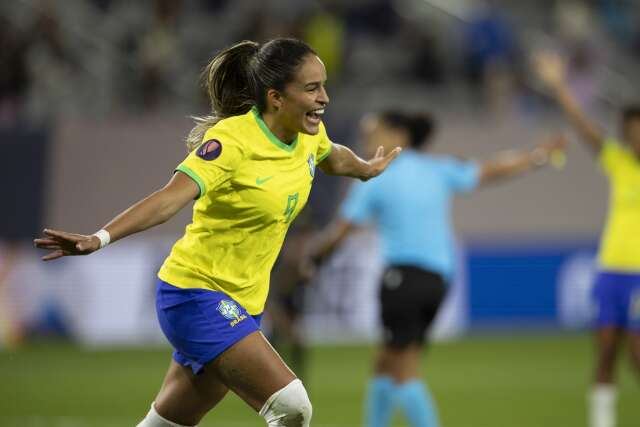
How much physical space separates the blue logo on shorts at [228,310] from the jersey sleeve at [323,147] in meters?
0.88

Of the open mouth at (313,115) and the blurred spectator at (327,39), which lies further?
the blurred spectator at (327,39)

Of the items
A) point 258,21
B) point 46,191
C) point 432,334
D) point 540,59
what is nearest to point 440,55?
point 258,21

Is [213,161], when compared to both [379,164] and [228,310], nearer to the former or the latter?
[228,310]

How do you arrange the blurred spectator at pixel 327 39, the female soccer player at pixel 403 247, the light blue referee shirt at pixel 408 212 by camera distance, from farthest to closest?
the blurred spectator at pixel 327 39
the light blue referee shirt at pixel 408 212
the female soccer player at pixel 403 247

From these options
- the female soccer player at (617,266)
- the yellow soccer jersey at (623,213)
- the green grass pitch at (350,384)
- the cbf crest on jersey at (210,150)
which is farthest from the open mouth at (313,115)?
the green grass pitch at (350,384)

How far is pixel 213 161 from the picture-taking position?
511 cm

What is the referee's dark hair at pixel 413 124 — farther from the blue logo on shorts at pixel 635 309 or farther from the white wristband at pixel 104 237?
the white wristband at pixel 104 237

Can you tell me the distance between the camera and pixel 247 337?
17.6 ft

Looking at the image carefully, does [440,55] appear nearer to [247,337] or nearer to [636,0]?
[636,0]

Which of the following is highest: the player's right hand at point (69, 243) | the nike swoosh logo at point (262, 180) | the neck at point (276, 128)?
the neck at point (276, 128)

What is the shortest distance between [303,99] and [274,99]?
0.15 m

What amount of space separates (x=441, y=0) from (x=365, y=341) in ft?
20.5

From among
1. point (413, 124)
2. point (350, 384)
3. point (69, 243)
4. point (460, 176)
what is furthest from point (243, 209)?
point (350, 384)

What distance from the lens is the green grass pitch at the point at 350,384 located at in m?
10.4
